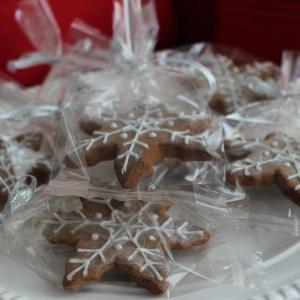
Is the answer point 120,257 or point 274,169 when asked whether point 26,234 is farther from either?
point 274,169

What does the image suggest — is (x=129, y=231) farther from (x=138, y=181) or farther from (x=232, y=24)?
(x=232, y=24)

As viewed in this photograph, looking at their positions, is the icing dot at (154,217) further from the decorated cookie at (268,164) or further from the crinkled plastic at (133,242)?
the decorated cookie at (268,164)

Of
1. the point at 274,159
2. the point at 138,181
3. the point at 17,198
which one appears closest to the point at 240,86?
the point at 274,159

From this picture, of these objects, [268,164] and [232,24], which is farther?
[232,24]

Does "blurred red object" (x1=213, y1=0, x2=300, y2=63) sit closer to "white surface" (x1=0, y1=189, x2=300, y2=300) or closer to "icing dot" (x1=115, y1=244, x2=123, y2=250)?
"white surface" (x1=0, y1=189, x2=300, y2=300)

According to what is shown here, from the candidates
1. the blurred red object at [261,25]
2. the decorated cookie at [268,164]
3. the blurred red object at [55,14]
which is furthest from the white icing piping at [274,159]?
the blurred red object at [55,14]

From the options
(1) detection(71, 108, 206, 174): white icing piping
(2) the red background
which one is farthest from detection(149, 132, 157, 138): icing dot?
(2) the red background
